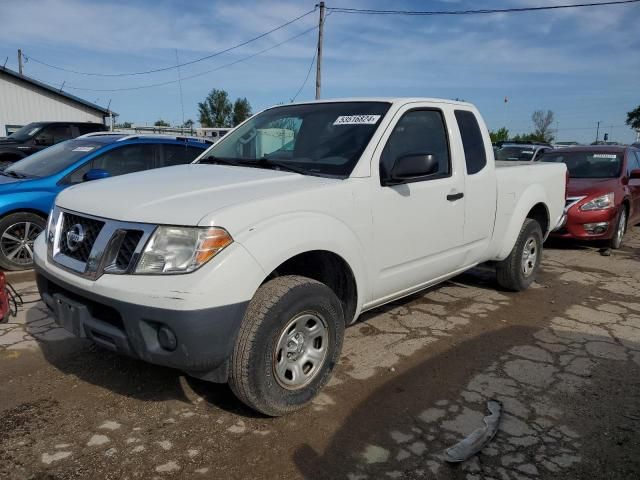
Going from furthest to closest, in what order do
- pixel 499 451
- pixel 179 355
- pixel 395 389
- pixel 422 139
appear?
pixel 422 139 → pixel 395 389 → pixel 499 451 → pixel 179 355

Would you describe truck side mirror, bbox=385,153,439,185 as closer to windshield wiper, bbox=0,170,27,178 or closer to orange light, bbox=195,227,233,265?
orange light, bbox=195,227,233,265

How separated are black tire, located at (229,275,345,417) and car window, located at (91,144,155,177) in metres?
4.43

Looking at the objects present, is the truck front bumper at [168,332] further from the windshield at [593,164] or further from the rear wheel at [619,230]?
the windshield at [593,164]

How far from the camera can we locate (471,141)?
14.6 ft

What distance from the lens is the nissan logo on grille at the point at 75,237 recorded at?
2854mm

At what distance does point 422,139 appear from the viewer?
3.97 metres

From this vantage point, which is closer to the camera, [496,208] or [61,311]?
[61,311]

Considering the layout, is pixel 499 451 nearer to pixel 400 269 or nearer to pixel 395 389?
pixel 395 389

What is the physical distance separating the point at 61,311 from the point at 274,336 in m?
1.21

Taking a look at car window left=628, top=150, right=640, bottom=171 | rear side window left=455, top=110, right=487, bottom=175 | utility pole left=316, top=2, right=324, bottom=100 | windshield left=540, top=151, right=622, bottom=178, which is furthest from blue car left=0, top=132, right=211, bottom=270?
utility pole left=316, top=2, right=324, bottom=100

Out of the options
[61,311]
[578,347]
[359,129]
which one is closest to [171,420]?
[61,311]

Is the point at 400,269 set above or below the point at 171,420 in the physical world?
above

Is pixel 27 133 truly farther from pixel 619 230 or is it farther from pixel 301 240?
pixel 619 230

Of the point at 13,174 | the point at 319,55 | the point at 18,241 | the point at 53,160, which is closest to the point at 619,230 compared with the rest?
the point at 53,160
